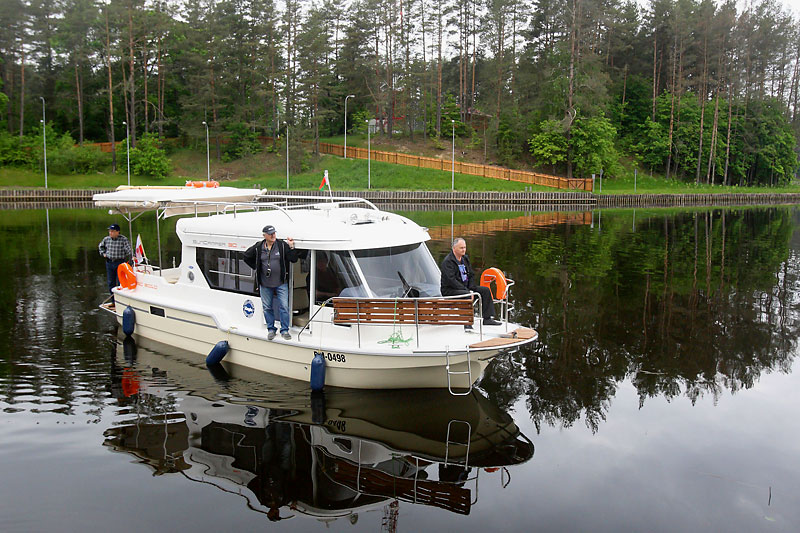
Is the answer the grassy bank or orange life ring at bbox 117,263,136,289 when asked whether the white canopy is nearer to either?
orange life ring at bbox 117,263,136,289

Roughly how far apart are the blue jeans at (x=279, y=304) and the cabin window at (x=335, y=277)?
0.51 meters

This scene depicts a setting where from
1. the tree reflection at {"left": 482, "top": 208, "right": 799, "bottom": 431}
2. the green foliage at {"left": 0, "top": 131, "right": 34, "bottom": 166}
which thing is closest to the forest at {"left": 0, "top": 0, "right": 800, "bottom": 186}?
the green foliage at {"left": 0, "top": 131, "right": 34, "bottom": 166}

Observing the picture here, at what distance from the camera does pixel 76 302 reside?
17.6m

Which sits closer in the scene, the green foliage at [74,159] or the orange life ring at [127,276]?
the orange life ring at [127,276]

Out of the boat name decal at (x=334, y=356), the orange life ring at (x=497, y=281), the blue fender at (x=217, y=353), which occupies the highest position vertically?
the orange life ring at (x=497, y=281)

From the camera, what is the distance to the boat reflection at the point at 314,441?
8.00 m

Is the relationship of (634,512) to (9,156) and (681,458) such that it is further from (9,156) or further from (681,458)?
(9,156)

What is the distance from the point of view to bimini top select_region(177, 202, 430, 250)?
10.9 metres

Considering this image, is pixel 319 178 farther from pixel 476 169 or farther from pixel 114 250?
pixel 114 250

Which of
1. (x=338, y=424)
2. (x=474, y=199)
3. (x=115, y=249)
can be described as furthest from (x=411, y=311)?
(x=474, y=199)

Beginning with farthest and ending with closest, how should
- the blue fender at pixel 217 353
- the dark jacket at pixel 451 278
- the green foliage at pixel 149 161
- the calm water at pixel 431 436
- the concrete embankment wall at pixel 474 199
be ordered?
the green foliage at pixel 149 161, the concrete embankment wall at pixel 474 199, the blue fender at pixel 217 353, the dark jacket at pixel 451 278, the calm water at pixel 431 436

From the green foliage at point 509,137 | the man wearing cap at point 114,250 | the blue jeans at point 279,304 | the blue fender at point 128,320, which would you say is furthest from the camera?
the green foliage at point 509,137

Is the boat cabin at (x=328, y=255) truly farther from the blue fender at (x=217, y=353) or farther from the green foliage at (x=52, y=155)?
the green foliage at (x=52, y=155)

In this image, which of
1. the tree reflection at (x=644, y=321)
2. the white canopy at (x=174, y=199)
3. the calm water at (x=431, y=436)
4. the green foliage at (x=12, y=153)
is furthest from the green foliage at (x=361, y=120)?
the white canopy at (x=174, y=199)
